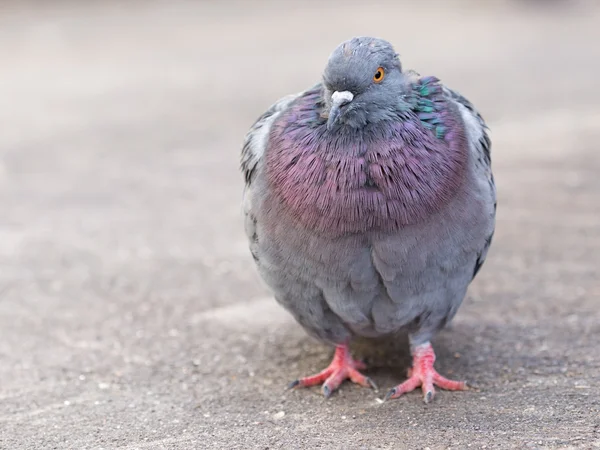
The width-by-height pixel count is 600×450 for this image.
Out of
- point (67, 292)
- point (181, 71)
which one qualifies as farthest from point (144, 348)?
point (181, 71)

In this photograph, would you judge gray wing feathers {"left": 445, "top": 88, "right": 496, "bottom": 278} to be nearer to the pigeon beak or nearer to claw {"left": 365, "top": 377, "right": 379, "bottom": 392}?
the pigeon beak

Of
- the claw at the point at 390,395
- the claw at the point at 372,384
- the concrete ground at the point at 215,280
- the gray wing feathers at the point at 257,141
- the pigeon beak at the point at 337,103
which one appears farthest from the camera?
the claw at the point at 372,384

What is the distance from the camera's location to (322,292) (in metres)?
4.48

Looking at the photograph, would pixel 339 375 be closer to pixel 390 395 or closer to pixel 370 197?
pixel 390 395

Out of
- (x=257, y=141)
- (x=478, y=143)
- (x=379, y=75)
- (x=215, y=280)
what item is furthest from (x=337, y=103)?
(x=215, y=280)

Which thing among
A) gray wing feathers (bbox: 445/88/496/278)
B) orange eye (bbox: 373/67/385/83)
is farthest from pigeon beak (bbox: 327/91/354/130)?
gray wing feathers (bbox: 445/88/496/278)

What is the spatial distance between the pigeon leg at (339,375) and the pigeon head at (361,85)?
5.19 feet

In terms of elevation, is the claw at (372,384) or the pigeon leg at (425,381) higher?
the pigeon leg at (425,381)

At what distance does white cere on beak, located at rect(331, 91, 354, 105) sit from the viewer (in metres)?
4.06

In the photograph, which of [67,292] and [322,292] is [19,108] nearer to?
[67,292]

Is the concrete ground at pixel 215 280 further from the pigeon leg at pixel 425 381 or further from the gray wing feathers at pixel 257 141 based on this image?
the gray wing feathers at pixel 257 141

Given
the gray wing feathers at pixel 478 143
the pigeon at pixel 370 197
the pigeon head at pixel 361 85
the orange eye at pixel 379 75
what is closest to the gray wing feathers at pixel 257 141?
the pigeon at pixel 370 197

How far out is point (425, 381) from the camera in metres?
4.75

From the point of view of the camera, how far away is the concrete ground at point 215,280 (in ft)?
14.7
